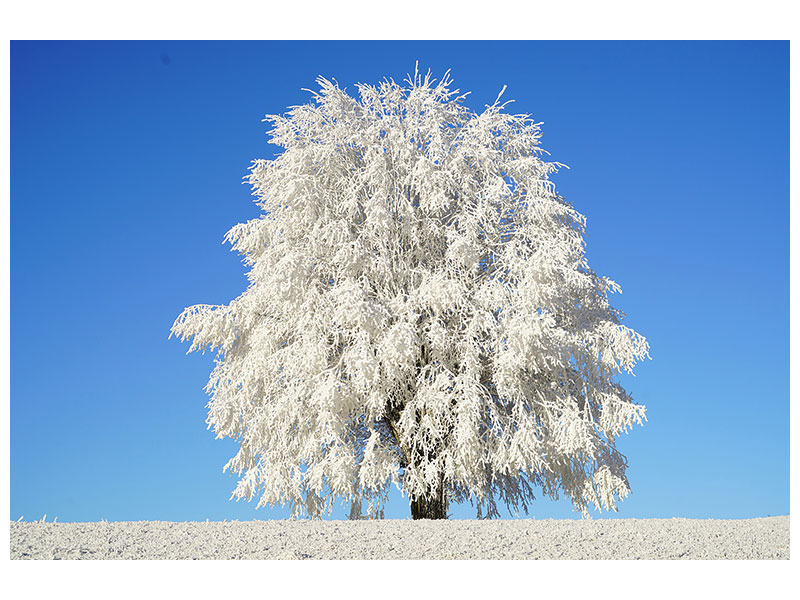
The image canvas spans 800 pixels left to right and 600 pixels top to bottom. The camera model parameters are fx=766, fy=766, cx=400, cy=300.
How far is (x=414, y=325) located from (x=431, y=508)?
3.40m

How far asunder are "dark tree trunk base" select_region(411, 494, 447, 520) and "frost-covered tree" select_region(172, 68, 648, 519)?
43mm

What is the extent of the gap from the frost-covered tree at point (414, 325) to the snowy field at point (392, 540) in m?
3.70

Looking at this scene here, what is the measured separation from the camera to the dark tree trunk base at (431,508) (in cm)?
1406

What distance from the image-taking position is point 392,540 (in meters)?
8.69

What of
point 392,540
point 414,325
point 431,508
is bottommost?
point 392,540

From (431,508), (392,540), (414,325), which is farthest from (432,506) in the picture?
(392,540)

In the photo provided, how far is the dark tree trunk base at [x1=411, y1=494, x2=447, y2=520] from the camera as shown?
1406 centimetres

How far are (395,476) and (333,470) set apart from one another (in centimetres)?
126

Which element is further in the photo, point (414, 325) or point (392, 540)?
point (414, 325)

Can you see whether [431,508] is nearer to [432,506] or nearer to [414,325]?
[432,506]

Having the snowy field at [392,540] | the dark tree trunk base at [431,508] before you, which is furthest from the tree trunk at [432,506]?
the snowy field at [392,540]

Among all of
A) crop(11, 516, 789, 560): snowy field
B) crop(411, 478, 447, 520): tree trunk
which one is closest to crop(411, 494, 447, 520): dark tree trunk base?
crop(411, 478, 447, 520): tree trunk
